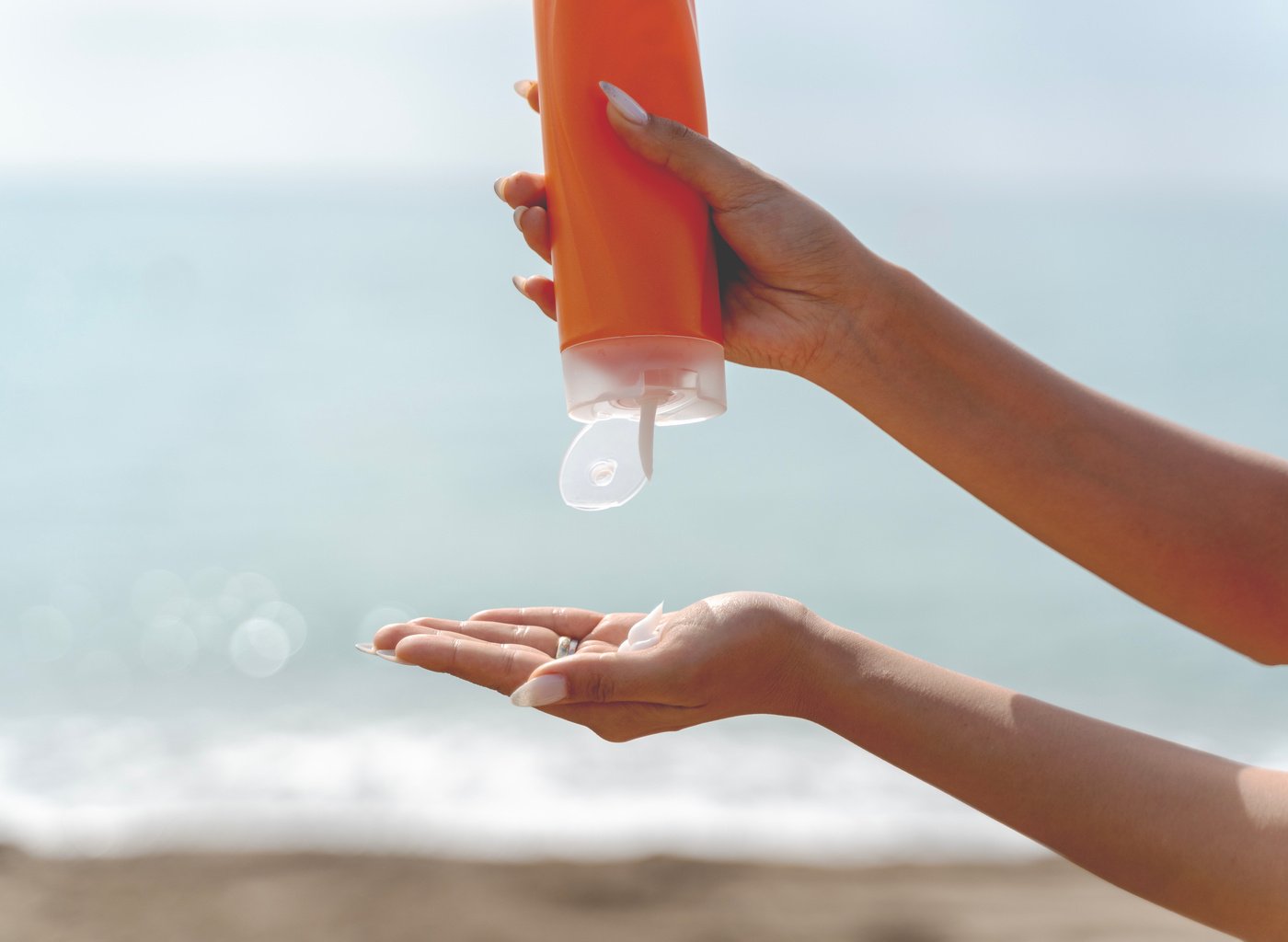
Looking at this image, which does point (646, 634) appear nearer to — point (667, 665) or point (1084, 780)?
point (667, 665)

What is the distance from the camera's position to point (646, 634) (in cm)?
124

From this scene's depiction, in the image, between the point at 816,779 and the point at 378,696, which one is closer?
the point at 816,779

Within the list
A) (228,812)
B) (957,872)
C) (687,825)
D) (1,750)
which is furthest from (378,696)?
(957,872)

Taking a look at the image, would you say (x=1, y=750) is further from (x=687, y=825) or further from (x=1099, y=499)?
(x=1099, y=499)

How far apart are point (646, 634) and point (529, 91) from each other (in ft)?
2.13

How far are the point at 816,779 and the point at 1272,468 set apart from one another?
85.4 inches

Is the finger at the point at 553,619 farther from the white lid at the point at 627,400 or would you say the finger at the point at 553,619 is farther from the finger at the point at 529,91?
the finger at the point at 529,91

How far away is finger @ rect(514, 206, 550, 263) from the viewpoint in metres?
1.24

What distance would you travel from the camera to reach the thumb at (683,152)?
3.75ft

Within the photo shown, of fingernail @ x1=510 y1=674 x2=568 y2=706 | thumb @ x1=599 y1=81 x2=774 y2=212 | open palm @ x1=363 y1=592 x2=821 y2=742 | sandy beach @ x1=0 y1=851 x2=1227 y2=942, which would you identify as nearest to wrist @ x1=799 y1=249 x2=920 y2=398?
thumb @ x1=599 y1=81 x2=774 y2=212

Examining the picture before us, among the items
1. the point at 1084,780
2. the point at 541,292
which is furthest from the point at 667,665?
the point at 541,292

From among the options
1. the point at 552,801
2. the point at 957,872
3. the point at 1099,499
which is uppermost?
the point at 1099,499

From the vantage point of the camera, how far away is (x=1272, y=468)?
132 centimetres

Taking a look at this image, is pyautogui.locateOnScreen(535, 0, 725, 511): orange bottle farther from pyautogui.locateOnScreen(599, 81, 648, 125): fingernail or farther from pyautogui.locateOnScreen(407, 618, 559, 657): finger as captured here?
pyautogui.locateOnScreen(407, 618, 559, 657): finger
